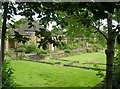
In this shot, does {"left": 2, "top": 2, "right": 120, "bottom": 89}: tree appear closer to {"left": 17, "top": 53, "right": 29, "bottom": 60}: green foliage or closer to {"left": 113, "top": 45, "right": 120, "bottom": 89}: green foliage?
{"left": 113, "top": 45, "right": 120, "bottom": 89}: green foliage

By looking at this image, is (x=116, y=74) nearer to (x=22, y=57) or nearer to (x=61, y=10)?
(x=61, y=10)

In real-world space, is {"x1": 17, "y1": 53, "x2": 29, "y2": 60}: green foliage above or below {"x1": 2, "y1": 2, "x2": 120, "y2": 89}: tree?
below

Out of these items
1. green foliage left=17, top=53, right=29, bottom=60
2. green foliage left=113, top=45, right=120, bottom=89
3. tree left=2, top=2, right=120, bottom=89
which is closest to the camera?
tree left=2, top=2, right=120, bottom=89

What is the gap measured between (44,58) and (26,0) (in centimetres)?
1513

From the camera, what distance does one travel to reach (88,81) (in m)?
8.44

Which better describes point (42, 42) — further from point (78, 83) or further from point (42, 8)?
point (78, 83)

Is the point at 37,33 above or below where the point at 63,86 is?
above

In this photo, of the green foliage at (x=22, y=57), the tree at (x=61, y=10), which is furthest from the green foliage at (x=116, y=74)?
the green foliage at (x=22, y=57)

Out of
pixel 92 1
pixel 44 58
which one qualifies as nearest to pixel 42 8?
pixel 92 1

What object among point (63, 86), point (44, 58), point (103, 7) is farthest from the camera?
point (44, 58)

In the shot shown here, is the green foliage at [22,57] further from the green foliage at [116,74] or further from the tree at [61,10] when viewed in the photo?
the tree at [61,10]

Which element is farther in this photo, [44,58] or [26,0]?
[44,58]

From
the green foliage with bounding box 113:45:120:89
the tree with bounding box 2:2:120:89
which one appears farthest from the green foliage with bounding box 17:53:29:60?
the tree with bounding box 2:2:120:89

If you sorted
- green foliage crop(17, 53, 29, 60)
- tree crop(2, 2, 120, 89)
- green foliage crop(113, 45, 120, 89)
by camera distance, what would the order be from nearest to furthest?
tree crop(2, 2, 120, 89) → green foliage crop(113, 45, 120, 89) → green foliage crop(17, 53, 29, 60)
